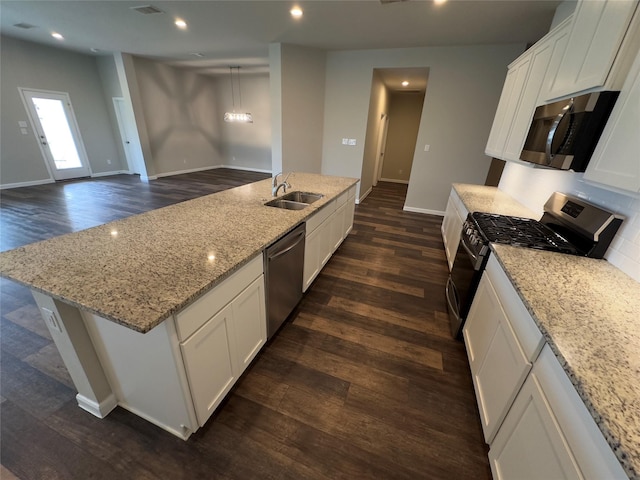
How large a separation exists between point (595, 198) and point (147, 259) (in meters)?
2.83

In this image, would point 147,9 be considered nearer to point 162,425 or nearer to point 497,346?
point 162,425

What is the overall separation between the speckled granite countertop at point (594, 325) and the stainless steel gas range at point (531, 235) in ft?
0.34

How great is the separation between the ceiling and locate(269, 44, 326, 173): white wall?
0.83 ft

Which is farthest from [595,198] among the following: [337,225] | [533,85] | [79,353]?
[79,353]

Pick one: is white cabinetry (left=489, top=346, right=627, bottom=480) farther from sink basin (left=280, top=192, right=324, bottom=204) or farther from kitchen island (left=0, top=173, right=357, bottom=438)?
sink basin (left=280, top=192, right=324, bottom=204)

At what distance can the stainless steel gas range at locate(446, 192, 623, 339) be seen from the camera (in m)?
1.54

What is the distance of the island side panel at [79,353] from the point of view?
3.94ft

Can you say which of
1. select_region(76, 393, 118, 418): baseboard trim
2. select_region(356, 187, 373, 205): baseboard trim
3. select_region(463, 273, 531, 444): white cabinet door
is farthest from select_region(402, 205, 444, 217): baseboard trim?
select_region(76, 393, 118, 418): baseboard trim

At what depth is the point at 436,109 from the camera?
455cm

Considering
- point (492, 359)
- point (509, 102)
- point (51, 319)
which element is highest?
point (509, 102)

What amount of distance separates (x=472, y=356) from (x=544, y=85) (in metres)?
2.23

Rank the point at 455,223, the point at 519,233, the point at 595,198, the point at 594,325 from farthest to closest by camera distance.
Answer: the point at 455,223 → the point at 519,233 → the point at 595,198 → the point at 594,325

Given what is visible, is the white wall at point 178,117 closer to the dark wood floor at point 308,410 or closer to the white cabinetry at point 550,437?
the dark wood floor at point 308,410

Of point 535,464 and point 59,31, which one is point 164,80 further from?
point 535,464
